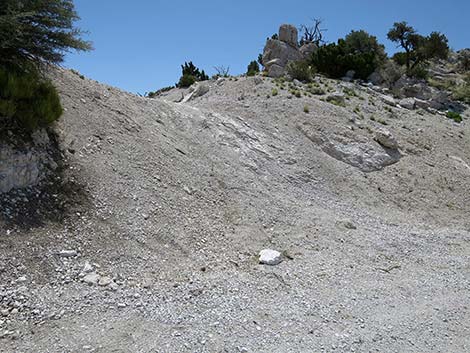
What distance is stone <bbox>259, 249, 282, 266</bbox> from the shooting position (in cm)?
849

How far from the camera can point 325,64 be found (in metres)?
29.2

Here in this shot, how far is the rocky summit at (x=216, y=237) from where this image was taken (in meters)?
5.93

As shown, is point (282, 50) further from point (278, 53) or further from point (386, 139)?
point (386, 139)

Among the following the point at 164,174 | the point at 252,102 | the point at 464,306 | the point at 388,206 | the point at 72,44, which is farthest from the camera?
the point at 252,102

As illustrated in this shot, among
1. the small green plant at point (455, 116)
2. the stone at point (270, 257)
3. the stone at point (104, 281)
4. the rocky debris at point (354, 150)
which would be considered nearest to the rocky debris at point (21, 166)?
the stone at point (104, 281)

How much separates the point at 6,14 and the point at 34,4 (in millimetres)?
683

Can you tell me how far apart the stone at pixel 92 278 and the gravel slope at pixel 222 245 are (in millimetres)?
29

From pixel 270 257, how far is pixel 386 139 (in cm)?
1098

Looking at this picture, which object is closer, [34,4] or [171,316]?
[171,316]

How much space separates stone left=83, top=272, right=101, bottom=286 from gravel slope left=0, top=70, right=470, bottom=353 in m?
0.03

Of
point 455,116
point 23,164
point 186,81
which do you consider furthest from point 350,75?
point 23,164

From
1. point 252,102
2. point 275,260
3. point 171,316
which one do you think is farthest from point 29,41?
point 252,102

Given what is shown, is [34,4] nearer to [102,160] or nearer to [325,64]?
[102,160]

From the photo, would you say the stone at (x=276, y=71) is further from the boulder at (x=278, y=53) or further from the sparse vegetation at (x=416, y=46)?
the sparse vegetation at (x=416, y=46)
